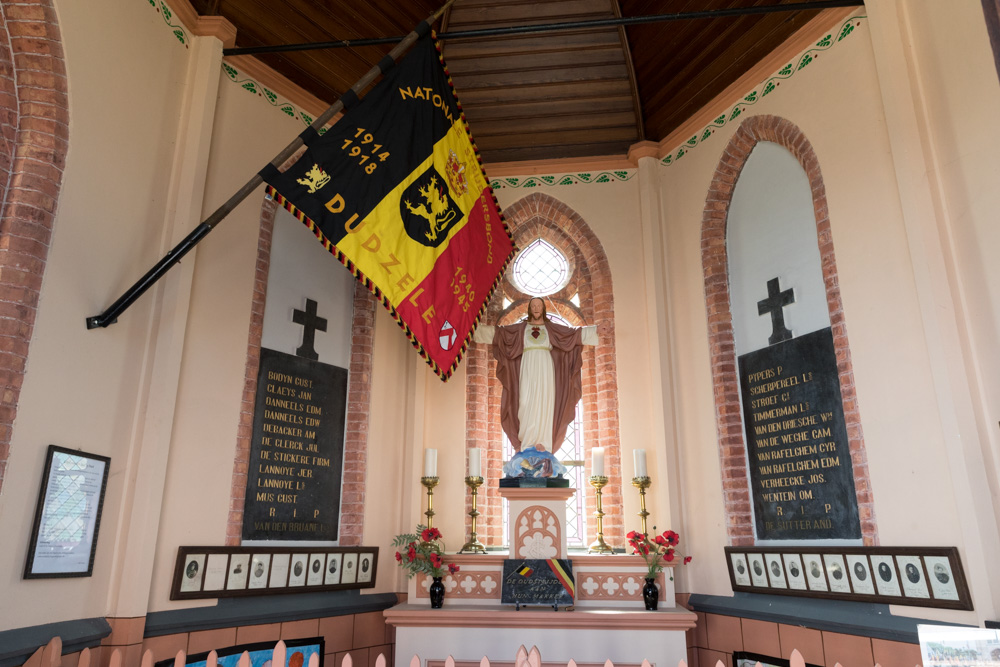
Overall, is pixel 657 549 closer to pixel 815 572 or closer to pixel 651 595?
pixel 651 595

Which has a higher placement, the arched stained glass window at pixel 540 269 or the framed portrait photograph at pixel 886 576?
the arched stained glass window at pixel 540 269

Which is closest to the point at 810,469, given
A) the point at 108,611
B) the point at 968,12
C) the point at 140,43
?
the point at 968,12

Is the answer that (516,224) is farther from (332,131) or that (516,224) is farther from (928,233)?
(928,233)

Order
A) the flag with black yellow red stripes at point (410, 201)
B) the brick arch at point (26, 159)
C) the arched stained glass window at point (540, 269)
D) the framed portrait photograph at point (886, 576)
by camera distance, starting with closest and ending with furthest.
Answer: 1. the brick arch at point (26, 159)
2. the flag with black yellow red stripes at point (410, 201)
3. the framed portrait photograph at point (886, 576)
4. the arched stained glass window at point (540, 269)

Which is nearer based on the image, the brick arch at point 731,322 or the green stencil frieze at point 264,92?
the brick arch at point 731,322

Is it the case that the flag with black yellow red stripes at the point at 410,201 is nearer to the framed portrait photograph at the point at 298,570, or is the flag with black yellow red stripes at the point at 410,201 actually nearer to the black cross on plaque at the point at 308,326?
the black cross on plaque at the point at 308,326

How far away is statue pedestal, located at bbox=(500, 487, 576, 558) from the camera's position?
6.11m

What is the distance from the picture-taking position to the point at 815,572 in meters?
5.34

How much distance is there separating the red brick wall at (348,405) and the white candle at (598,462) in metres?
2.26

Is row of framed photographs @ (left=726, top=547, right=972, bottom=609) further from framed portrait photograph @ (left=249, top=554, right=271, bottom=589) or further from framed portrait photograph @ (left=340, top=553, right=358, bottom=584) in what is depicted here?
framed portrait photograph @ (left=249, top=554, right=271, bottom=589)

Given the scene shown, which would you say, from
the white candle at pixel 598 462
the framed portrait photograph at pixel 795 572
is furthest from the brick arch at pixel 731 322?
the white candle at pixel 598 462

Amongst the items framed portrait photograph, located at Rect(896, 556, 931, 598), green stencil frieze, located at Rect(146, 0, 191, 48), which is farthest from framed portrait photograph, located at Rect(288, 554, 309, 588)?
framed portrait photograph, located at Rect(896, 556, 931, 598)

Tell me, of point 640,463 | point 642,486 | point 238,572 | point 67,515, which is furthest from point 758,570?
point 67,515

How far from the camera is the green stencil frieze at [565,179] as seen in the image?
7.91 metres
